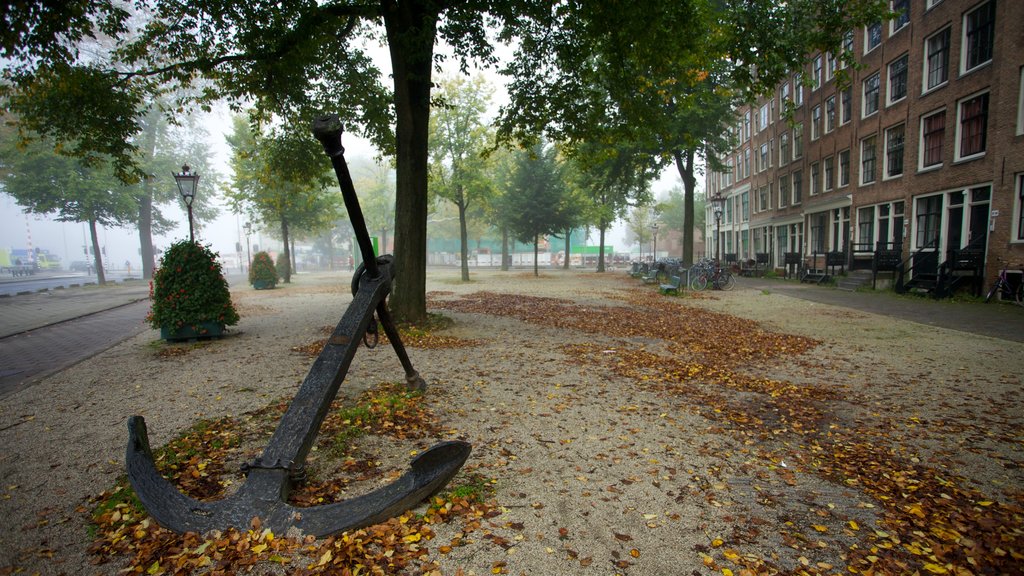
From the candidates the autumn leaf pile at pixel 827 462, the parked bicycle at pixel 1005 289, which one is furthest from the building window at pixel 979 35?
the autumn leaf pile at pixel 827 462

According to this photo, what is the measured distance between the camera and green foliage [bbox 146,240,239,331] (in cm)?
826

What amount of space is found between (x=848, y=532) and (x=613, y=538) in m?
1.37

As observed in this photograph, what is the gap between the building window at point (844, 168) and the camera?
77.0ft

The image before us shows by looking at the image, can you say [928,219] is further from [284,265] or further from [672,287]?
[284,265]

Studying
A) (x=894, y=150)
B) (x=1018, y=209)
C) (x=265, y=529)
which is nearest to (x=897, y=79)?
(x=894, y=150)

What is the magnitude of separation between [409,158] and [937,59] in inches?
804

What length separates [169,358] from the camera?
7.37 meters

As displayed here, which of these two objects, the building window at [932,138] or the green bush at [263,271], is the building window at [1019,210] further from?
the green bush at [263,271]

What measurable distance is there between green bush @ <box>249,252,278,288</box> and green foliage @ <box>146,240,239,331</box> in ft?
52.9

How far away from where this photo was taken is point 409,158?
873 centimetres

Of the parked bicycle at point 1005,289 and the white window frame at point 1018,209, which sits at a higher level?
the white window frame at point 1018,209

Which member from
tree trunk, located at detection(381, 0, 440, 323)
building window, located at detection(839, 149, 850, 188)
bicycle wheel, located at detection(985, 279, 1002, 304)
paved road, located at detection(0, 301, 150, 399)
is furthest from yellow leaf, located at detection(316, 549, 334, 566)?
building window, located at detection(839, 149, 850, 188)

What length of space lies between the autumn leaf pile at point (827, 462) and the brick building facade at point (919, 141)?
25.2ft

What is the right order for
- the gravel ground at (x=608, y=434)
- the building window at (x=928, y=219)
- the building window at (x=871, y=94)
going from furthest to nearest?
the building window at (x=871, y=94), the building window at (x=928, y=219), the gravel ground at (x=608, y=434)
